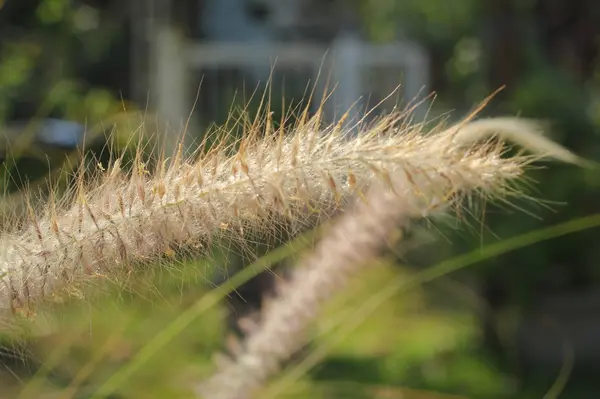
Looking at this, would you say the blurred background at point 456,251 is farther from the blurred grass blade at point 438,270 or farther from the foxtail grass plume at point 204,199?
the foxtail grass plume at point 204,199

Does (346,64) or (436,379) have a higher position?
(346,64)

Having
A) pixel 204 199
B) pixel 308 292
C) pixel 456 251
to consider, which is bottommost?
pixel 456 251

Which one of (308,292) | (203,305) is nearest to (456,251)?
(308,292)

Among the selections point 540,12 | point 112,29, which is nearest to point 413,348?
point 540,12

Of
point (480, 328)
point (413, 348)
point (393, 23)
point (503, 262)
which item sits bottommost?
point (413, 348)

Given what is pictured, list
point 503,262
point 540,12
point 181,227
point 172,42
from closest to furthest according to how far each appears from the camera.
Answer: point 181,227 < point 503,262 < point 540,12 < point 172,42

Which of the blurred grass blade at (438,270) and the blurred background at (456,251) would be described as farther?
the blurred background at (456,251)

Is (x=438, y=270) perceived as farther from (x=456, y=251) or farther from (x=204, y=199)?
(x=456, y=251)

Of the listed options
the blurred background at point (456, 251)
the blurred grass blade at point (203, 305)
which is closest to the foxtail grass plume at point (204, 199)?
the blurred grass blade at point (203, 305)

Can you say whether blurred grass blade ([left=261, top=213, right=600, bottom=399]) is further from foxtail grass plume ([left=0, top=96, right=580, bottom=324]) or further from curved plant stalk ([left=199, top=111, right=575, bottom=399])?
foxtail grass plume ([left=0, top=96, right=580, bottom=324])

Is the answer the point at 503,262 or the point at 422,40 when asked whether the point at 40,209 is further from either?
the point at 422,40

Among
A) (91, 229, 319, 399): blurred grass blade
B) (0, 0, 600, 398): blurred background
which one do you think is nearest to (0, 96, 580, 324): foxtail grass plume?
(91, 229, 319, 399): blurred grass blade
